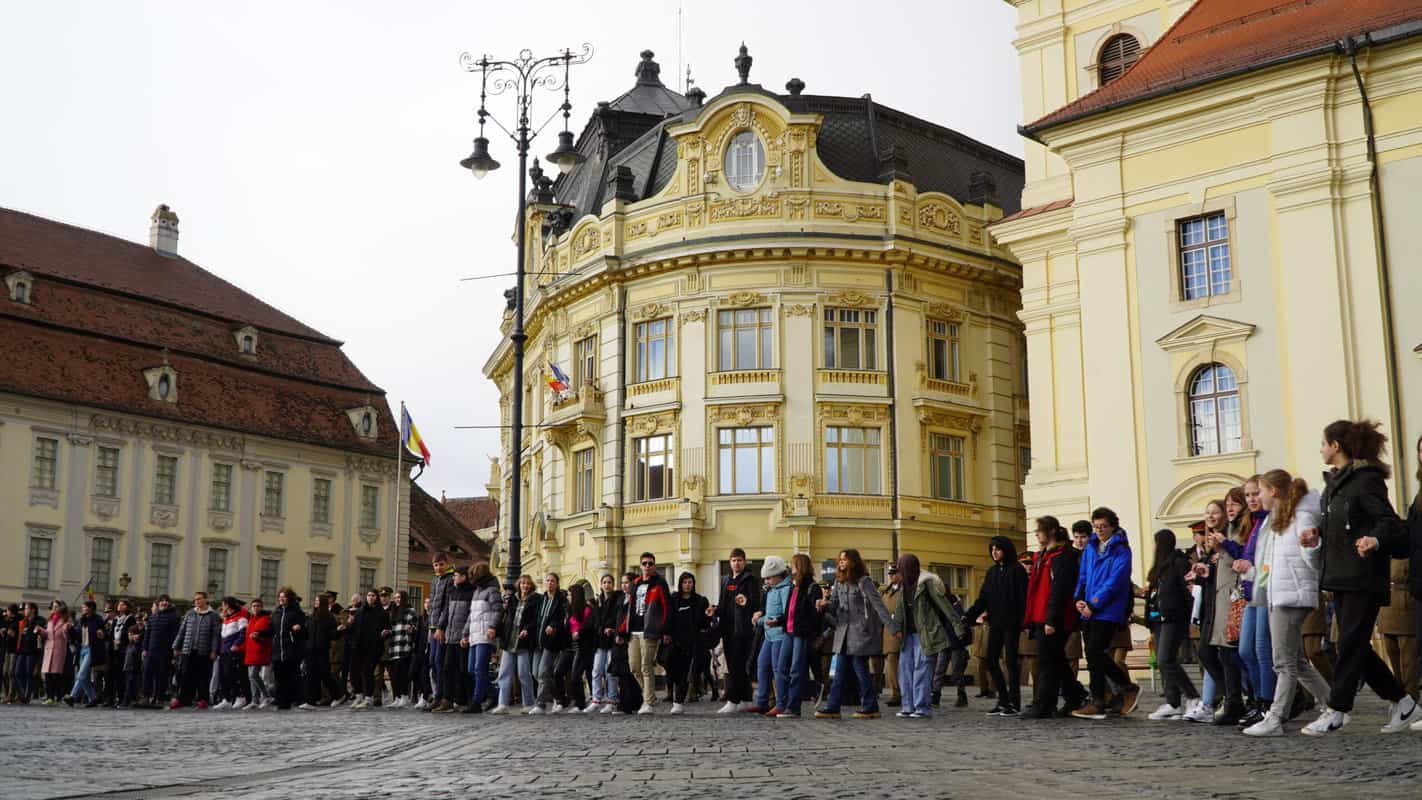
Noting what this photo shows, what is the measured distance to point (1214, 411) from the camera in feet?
89.1

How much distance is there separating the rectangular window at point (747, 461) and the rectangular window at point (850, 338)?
8.46 ft

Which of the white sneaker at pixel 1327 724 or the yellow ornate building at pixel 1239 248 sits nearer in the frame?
the white sneaker at pixel 1327 724

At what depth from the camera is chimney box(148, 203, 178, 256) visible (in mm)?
59625

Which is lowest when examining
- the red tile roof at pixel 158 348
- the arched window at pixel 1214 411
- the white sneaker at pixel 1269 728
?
the white sneaker at pixel 1269 728

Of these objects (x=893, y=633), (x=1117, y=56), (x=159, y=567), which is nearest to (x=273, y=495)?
(x=159, y=567)

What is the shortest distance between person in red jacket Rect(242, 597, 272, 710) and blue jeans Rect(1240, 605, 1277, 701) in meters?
15.6

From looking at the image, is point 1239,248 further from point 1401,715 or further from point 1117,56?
point 1401,715

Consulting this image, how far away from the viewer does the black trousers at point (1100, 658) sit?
1360cm

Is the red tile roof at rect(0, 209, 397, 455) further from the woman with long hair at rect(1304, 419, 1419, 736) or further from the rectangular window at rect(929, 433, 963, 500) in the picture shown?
the woman with long hair at rect(1304, 419, 1419, 736)

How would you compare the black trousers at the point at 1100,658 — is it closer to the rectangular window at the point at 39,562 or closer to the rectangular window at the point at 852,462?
the rectangular window at the point at 852,462

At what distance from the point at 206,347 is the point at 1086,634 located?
45953mm

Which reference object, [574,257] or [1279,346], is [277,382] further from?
[1279,346]

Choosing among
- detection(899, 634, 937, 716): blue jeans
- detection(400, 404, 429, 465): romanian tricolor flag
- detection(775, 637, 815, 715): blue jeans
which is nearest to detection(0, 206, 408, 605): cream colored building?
detection(400, 404, 429, 465): romanian tricolor flag

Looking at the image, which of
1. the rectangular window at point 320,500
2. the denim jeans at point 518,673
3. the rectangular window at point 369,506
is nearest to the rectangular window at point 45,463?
the rectangular window at point 320,500
